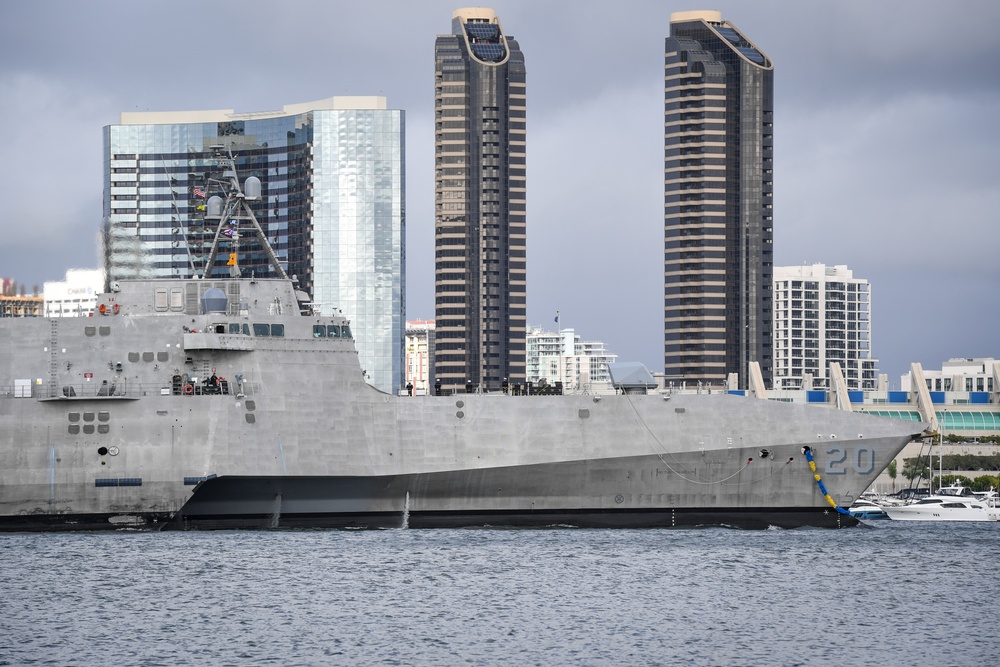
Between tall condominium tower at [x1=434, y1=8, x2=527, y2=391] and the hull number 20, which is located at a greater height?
tall condominium tower at [x1=434, y1=8, x2=527, y2=391]

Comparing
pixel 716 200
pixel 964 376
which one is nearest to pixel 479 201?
pixel 716 200

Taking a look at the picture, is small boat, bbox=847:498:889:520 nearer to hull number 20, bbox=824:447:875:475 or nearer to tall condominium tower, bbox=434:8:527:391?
hull number 20, bbox=824:447:875:475

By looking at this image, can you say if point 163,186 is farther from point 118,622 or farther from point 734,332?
point 118,622

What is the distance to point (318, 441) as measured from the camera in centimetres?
4647

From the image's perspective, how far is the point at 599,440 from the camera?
47.3 m

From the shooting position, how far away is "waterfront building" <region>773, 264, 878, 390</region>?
174 meters

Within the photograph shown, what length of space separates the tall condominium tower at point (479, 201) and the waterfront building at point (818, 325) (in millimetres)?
52965

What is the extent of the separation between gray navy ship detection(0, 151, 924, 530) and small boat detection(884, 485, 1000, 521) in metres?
17.9

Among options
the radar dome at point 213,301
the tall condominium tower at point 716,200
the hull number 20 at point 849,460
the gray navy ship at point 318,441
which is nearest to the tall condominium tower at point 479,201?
the tall condominium tower at point 716,200

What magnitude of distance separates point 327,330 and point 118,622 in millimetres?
16552

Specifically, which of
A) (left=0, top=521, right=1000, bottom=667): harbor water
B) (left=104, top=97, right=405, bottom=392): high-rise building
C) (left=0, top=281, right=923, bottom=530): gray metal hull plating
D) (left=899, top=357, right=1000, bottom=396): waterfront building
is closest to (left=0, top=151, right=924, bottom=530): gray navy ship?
(left=0, top=281, right=923, bottom=530): gray metal hull plating

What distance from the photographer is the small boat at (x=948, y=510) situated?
63938 mm

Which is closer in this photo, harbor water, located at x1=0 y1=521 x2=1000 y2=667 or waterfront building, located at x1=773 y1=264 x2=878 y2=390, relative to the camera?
harbor water, located at x1=0 y1=521 x2=1000 y2=667

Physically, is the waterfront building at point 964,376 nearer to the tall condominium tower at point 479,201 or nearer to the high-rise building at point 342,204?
the tall condominium tower at point 479,201
